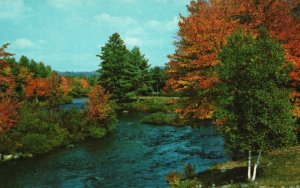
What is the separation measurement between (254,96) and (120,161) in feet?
66.9

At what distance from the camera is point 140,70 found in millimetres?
97562

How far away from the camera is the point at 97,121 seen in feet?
172

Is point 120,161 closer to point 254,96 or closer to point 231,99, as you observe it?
point 231,99

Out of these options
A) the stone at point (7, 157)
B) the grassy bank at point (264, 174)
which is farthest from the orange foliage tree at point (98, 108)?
the grassy bank at point (264, 174)

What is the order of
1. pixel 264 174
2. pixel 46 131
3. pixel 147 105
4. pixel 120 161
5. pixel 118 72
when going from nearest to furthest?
pixel 264 174
pixel 120 161
pixel 46 131
pixel 147 105
pixel 118 72

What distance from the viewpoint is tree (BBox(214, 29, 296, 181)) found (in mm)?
18859

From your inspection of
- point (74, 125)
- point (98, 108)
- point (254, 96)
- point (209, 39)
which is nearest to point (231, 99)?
point (254, 96)

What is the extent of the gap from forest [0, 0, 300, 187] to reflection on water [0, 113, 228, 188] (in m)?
2.53

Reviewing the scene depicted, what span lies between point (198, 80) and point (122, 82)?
58.0 m

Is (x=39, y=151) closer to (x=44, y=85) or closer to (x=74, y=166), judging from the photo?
(x=74, y=166)

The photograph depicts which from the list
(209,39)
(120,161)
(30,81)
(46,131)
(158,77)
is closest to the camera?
(209,39)

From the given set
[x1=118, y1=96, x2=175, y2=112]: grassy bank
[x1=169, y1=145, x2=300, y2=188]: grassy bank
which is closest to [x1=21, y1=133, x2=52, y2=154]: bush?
[x1=169, y1=145, x2=300, y2=188]: grassy bank

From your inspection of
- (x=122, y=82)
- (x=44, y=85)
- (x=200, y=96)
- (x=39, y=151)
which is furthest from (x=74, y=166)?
(x=44, y=85)

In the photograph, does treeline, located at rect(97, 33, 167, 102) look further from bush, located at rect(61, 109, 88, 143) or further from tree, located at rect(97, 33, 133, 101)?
bush, located at rect(61, 109, 88, 143)
